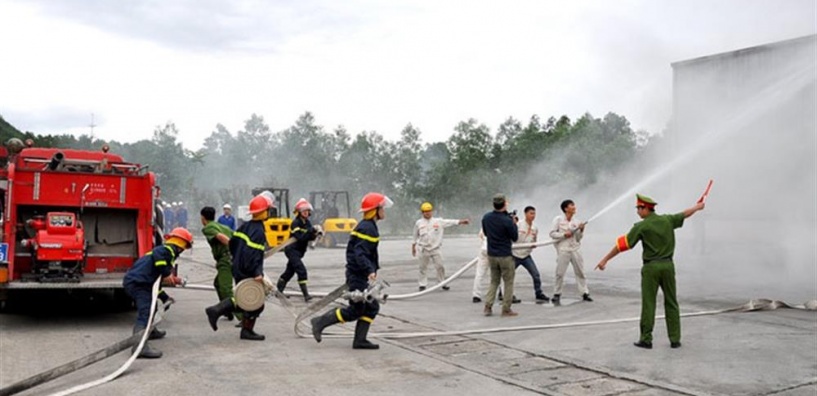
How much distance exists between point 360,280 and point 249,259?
4.38 feet

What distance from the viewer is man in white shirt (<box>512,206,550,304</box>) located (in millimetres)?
11172

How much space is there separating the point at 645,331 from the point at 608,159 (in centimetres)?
2706

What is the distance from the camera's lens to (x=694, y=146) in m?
16.3

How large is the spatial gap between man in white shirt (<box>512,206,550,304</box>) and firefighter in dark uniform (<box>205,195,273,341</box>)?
14.6 ft

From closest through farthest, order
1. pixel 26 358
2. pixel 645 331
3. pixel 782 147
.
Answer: pixel 26 358 < pixel 645 331 < pixel 782 147

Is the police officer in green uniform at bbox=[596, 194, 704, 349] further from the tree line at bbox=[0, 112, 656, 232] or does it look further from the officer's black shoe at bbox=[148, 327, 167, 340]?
the tree line at bbox=[0, 112, 656, 232]

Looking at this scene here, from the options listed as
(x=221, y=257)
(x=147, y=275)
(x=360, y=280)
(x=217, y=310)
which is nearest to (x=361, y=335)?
(x=360, y=280)

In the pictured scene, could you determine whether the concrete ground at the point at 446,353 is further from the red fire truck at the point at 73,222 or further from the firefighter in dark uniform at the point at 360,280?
the red fire truck at the point at 73,222

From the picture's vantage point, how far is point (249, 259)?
800 centimetres

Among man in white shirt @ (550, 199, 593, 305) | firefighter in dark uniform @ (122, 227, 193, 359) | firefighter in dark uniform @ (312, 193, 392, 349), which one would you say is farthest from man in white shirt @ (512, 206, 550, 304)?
firefighter in dark uniform @ (122, 227, 193, 359)

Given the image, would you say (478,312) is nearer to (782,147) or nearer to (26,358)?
(26,358)

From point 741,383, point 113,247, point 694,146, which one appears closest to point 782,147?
point 694,146

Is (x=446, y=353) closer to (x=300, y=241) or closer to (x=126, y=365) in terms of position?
(x=126, y=365)

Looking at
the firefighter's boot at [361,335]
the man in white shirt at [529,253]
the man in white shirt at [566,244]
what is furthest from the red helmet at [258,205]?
the man in white shirt at [566,244]
